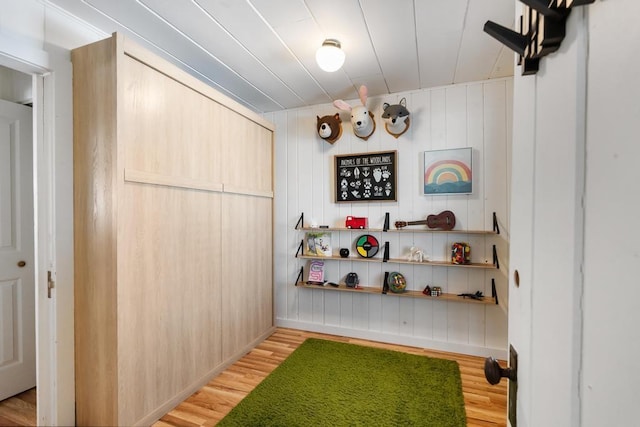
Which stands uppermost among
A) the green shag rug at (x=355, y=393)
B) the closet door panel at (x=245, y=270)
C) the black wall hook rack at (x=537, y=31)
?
the black wall hook rack at (x=537, y=31)

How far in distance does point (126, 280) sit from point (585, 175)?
6.40ft

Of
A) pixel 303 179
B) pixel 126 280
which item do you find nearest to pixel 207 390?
pixel 126 280

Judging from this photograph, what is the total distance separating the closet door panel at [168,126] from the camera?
167cm

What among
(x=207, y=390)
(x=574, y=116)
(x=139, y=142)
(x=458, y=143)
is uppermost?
(x=458, y=143)

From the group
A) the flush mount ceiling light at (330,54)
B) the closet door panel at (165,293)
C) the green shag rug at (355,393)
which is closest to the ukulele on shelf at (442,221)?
the green shag rug at (355,393)

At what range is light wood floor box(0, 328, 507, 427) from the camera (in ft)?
5.96

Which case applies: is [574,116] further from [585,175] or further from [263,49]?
[263,49]

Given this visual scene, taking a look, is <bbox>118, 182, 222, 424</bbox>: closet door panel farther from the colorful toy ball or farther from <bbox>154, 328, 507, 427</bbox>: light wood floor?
the colorful toy ball

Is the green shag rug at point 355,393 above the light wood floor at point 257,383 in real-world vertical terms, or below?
above

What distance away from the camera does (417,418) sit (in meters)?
1.78

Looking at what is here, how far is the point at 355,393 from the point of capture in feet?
6.70

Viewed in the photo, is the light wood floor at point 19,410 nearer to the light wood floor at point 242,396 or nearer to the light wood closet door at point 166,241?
the light wood floor at point 242,396

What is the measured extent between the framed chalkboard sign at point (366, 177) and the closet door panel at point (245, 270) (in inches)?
32.1

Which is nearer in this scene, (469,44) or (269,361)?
(469,44)
